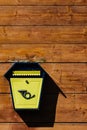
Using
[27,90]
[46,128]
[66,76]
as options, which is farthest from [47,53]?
[46,128]

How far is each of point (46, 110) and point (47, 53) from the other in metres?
0.36

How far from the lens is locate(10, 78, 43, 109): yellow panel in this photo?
257cm

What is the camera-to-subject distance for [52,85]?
106 inches

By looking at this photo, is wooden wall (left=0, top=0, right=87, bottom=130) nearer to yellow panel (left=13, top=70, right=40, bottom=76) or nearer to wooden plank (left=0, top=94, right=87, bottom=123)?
wooden plank (left=0, top=94, right=87, bottom=123)

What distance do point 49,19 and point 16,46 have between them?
0.27 metres

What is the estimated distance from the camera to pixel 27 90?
2.57 meters

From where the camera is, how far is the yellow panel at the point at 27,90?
101 inches

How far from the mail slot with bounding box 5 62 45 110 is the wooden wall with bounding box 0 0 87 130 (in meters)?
0.11

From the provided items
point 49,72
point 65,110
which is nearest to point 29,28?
point 49,72

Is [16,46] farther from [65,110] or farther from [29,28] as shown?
[65,110]

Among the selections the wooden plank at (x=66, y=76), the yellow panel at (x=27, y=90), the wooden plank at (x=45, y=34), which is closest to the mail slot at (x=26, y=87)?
the yellow panel at (x=27, y=90)

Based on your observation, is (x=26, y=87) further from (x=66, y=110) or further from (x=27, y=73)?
(x=66, y=110)

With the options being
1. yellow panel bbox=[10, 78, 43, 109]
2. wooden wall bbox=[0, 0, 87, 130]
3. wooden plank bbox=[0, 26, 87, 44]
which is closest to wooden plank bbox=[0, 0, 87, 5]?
wooden wall bbox=[0, 0, 87, 130]

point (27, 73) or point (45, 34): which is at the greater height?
point (45, 34)
